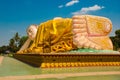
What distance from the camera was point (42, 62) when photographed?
9977mm

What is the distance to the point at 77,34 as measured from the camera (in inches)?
535

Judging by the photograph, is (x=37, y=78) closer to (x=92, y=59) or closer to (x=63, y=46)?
(x=92, y=59)

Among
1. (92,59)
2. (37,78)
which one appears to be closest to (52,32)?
(92,59)

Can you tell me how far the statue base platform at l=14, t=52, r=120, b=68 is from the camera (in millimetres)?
10031

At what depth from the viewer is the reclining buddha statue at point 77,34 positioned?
1356 cm

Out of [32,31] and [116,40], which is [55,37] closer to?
[32,31]

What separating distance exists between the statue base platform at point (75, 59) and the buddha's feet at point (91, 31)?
1.91 meters

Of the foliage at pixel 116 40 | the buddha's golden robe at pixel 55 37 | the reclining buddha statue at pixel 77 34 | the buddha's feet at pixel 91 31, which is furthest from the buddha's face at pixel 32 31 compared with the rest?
the foliage at pixel 116 40

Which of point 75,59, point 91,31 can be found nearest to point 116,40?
point 91,31

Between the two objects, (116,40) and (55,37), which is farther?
(116,40)

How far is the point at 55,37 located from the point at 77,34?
6.30 feet

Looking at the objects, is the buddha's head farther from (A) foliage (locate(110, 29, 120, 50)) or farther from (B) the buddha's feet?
(A) foliage (locate(110, 29, 120, 50))

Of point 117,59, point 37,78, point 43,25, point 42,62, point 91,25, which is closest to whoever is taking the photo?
point 37,78

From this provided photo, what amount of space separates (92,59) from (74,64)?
1.02 meters
